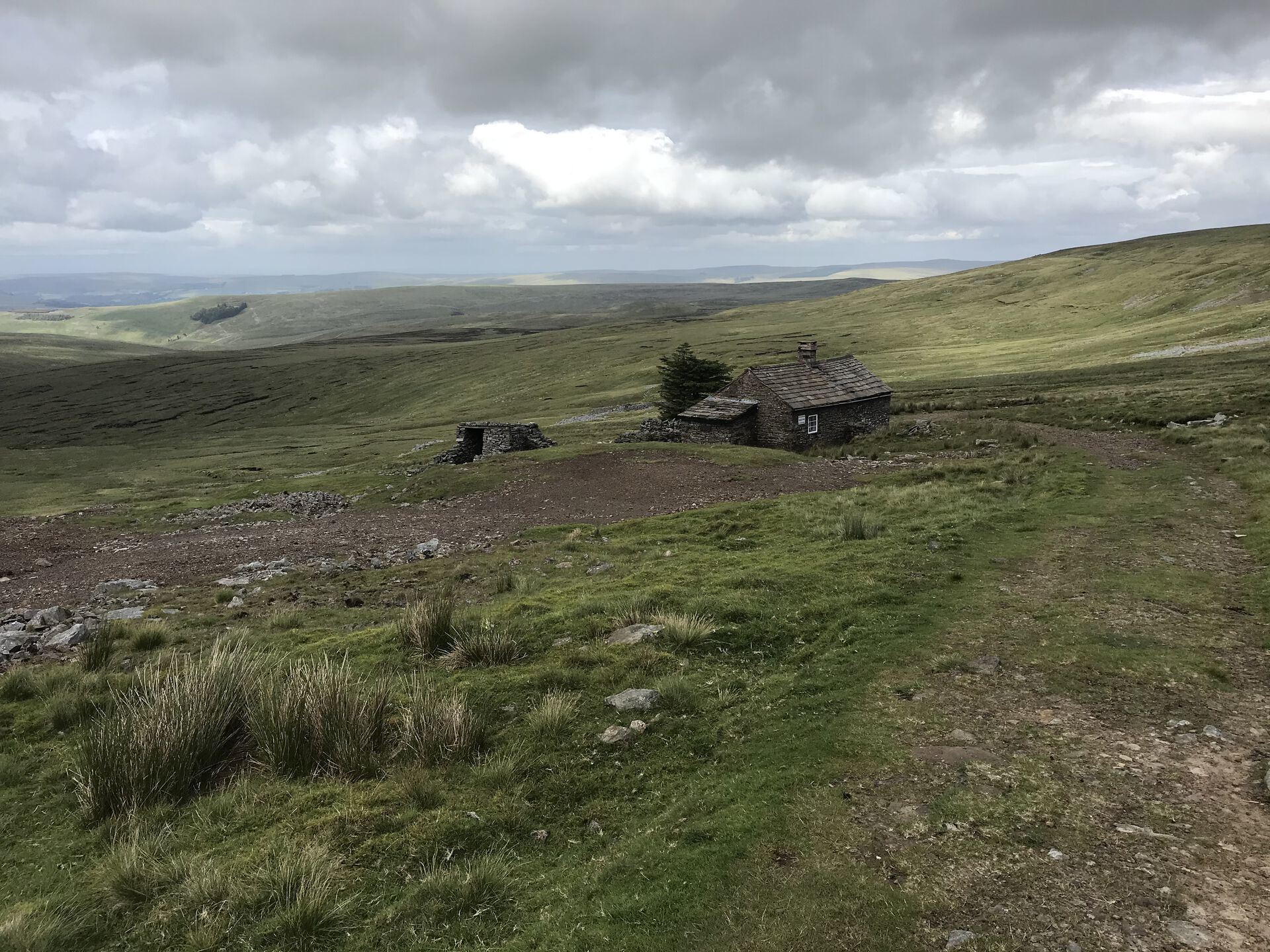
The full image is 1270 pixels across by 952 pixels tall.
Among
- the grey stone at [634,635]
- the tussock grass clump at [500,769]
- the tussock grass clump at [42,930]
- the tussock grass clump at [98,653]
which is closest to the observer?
the tussock grass clump at [42,930]

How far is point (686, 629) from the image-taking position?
468 inches

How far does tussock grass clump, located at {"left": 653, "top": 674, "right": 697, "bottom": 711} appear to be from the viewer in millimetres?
Result: 9867

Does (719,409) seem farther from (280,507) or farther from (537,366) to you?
(537,366)

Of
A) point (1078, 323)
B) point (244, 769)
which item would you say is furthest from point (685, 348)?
point (1078, 323)

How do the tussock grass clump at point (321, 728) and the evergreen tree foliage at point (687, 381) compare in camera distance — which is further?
the evergreen tree foliage at point (687, 381)

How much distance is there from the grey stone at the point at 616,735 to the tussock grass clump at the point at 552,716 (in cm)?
55

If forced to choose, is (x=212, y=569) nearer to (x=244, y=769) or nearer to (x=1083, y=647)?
(x=244, y=769)

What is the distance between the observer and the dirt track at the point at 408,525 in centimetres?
2339

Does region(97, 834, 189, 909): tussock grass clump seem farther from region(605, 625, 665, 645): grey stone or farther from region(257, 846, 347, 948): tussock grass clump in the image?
region(605, 625, 665, 645): grey stone

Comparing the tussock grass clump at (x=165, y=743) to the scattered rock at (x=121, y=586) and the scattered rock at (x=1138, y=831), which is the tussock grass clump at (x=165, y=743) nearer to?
the scattered rock at (x=1138, y=831)

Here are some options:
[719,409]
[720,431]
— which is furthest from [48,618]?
[719,409]

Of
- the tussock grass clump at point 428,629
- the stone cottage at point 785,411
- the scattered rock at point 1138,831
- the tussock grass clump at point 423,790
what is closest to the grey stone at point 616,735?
the tussock grass clump at point 423,790

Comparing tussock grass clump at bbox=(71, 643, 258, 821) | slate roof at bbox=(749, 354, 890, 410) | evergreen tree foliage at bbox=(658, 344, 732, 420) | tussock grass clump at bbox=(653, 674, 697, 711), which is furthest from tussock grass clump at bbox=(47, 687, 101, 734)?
evergreen tree foliage at bbox=(658, 344, 732, 420)

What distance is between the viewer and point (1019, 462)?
2862 cm
